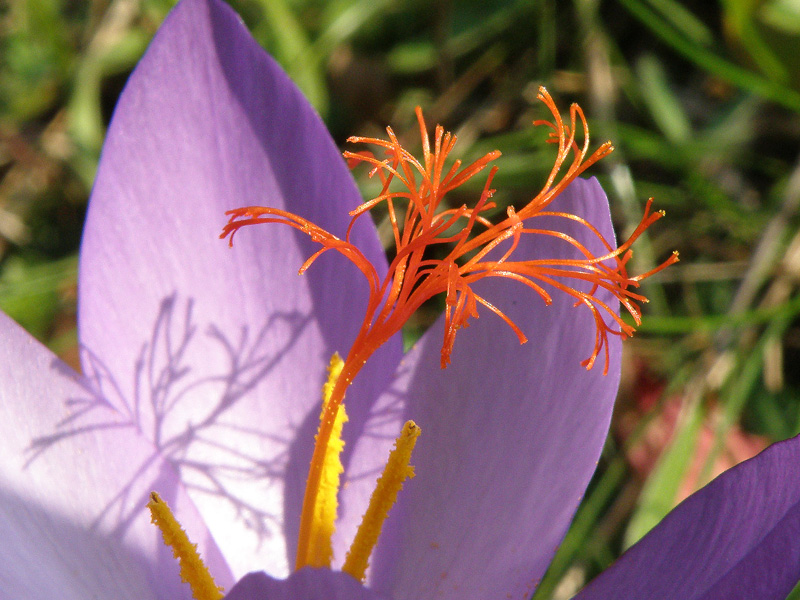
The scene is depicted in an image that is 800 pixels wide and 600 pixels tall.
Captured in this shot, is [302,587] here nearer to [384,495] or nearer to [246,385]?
[384,495]

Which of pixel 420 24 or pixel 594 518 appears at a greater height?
pixel 420 24

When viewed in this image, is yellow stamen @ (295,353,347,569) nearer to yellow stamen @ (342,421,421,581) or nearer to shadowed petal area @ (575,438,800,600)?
yellow stamen @ (342,421,421,581)

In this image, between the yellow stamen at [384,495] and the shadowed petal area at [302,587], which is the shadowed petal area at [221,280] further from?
the shadowed petal area at [302,587]

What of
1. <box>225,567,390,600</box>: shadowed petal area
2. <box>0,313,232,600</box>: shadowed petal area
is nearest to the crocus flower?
<box>0,313,232,600</box>: shadowed petal area

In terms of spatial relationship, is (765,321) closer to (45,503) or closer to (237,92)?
(237,92)

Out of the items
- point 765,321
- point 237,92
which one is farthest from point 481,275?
point 765,321

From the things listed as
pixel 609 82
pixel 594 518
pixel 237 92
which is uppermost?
pixel 609 82

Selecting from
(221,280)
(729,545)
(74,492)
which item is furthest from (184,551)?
(729,545)
